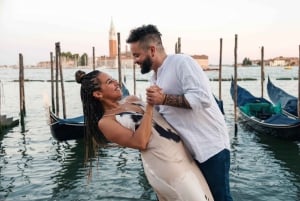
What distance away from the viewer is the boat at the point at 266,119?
28.9 feet

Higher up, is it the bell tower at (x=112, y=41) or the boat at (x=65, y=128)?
the bell tower at (x=112, y=41)

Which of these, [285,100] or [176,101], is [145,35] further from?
[285,100]

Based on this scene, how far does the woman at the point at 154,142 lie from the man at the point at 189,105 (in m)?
0.05

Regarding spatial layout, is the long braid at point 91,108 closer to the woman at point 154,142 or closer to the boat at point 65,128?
the woman at point 154,142

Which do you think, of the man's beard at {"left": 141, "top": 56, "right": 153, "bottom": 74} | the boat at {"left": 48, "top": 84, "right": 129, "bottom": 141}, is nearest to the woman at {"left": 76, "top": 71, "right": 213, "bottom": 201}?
the man's beard at {"left": 141, "top": 56, "right": 153, "bottom": 74}

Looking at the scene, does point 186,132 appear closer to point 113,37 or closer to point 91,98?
point 91,98

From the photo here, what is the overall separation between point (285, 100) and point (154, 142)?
42.2 feet

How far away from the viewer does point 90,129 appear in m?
1.82

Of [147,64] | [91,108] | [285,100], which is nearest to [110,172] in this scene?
[91,108]

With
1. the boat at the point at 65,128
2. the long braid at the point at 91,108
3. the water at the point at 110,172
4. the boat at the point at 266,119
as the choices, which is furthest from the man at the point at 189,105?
the boat at the point at 65,128

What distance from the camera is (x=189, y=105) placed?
5.06 feet

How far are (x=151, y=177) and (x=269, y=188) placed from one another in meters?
4.75

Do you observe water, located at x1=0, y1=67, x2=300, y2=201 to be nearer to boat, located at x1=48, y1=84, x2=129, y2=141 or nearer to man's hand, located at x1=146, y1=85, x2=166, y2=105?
boat, located at x1=48, y1=84, x2=129, y2=141

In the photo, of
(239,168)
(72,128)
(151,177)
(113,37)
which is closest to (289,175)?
(239,168)
